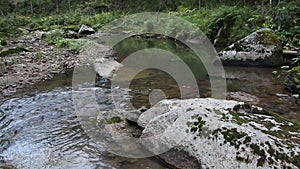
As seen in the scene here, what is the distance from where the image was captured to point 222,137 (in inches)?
165

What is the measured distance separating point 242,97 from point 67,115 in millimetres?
4335

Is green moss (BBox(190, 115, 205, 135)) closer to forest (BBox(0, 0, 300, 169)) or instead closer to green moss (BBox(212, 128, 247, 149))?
forest (BBox(0, 0, 300, 169))

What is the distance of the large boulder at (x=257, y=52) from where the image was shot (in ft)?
36.5

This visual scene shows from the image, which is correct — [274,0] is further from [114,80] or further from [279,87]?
[114,80]

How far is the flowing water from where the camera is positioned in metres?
4.84

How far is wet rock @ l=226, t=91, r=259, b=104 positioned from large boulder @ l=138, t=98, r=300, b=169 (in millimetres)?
2419

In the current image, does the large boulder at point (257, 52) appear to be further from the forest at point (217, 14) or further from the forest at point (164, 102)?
the forest at point (217, 14)

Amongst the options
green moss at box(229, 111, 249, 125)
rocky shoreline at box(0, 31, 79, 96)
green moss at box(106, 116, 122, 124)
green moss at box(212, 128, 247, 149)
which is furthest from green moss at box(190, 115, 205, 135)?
rocky shoreline at box(0, 31, 79, 96)

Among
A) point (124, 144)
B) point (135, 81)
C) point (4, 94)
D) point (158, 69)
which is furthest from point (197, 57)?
point (124, 144)

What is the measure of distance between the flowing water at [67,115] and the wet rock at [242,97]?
191 mm

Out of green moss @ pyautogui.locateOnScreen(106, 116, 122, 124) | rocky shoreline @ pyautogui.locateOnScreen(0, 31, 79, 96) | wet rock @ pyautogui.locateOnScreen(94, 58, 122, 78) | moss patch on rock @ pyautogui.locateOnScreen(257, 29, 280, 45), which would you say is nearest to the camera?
green moss @ pyautogui.locateOnScreen(106, 116, 122, 124)

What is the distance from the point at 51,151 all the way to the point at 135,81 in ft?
16.2

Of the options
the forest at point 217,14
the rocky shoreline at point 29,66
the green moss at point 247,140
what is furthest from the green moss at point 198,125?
the forest at point 217,14

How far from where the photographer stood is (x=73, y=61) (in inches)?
514
